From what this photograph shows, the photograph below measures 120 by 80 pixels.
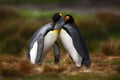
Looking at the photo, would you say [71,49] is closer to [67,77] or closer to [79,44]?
[79,44]

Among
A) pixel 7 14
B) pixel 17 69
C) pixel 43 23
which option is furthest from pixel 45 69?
pixel 7 14

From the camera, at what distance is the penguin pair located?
13156 millimetres

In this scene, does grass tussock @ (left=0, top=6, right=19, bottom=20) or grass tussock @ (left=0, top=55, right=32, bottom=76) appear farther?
grass tussock @ (left=0, top=6, right=19, bottom=20)

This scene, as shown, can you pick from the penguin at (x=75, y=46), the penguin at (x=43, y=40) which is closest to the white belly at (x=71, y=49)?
the penguin at (x=75, y=46)

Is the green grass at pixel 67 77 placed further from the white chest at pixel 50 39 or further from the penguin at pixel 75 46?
the white chest at pixel 50 39

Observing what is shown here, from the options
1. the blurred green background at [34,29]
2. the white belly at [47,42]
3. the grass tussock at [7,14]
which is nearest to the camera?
the white belly at [47,42]

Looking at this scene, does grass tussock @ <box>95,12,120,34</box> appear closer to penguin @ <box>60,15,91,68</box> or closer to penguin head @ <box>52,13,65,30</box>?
penguin head @ <box>52,13,65,30</box>

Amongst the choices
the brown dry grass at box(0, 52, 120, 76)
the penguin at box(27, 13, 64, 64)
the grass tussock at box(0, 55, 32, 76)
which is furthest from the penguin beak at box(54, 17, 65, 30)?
the grass tussock at box(0, 55, 32, 76)

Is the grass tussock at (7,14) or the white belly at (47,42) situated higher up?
the white belly at (47,42)

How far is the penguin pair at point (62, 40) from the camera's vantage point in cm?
1316

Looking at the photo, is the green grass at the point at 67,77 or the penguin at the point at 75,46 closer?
the green grass at the point at 67,77

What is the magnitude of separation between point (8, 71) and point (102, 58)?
3.87 m

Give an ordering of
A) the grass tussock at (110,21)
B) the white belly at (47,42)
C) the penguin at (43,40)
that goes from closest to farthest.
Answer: the penguin at (43,40) < the white belly at (47,42) < the grass tussock at (110,21)

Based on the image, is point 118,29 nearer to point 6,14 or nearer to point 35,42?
point 6,14
